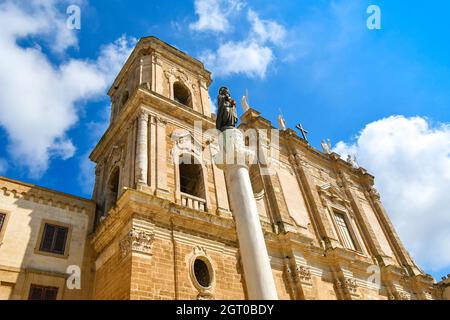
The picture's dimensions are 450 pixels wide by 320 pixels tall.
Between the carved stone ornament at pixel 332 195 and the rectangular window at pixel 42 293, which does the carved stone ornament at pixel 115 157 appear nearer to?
the rectangular window at pixel 42 293

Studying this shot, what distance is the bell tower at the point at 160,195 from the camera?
1141 cm

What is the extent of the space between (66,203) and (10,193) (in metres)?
1.97

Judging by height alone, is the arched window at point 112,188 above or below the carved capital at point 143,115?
below

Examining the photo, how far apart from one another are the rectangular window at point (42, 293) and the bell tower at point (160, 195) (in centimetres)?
136

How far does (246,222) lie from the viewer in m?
9.16

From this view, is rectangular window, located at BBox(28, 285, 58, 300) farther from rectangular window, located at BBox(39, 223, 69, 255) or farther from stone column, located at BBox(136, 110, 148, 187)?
stone column, located at BBox(136, 110, 148, 187)

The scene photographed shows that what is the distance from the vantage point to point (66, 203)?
47.3ft

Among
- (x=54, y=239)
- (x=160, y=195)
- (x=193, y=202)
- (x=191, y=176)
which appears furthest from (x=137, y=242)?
(x=191, y=176)

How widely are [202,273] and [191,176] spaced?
5288mm

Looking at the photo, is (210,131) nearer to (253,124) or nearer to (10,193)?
(253,124)

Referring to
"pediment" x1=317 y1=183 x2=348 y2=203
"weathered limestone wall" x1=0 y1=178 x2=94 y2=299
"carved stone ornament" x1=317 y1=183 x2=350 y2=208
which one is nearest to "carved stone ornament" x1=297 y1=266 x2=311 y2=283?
"carved stone ornament" x1=317 y1=183 x2=350 y2=208

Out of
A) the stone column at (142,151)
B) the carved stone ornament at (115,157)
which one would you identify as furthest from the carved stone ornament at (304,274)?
the carved stone ornament at (115,157)
